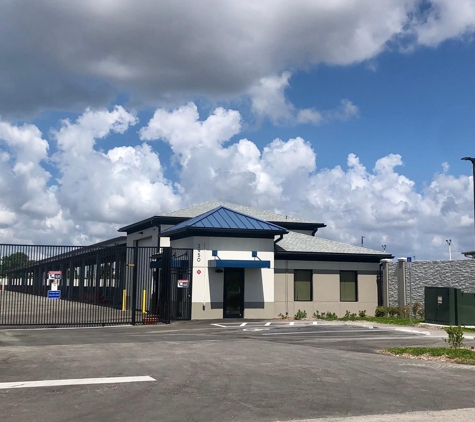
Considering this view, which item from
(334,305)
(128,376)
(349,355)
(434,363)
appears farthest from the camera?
(334,305)

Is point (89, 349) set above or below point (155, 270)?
below

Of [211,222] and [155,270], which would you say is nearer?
[211,222]

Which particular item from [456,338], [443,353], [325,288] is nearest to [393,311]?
[325,288]

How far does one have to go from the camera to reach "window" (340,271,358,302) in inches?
1254

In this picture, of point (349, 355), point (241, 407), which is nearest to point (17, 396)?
point (241, 407)

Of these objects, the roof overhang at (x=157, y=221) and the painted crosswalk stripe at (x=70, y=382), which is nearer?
the painted crosswalk stripe at (x=70, y=382)

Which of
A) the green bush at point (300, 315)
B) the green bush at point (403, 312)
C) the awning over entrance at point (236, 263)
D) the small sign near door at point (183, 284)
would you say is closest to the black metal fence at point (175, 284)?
the small sign near door at point (183, 284)

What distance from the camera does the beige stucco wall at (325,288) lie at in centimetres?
3038

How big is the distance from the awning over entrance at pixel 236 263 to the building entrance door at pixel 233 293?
3.61 feet


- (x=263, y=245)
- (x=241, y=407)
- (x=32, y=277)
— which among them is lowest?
(x=241, y=407)

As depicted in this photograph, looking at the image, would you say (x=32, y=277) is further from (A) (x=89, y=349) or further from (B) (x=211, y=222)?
(A) (x=89, y=349)

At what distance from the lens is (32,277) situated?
955 inches

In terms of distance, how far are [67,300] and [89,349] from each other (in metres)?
10.9

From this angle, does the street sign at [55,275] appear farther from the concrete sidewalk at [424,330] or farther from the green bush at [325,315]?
the green bush at [325,315]
